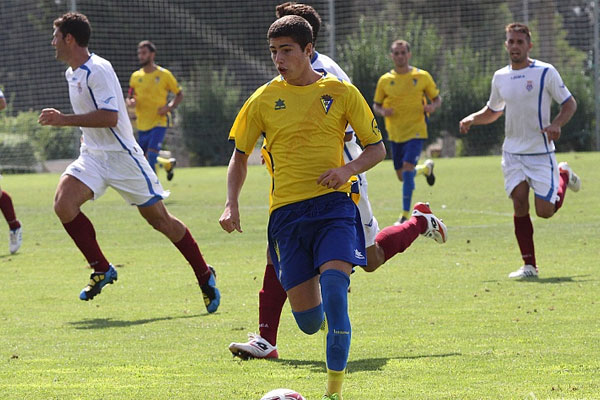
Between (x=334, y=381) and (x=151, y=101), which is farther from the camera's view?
(x=151, y=101)

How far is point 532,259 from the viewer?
9.66 meters

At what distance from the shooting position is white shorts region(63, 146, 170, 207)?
8.70 meters

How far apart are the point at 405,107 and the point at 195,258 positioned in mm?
7855

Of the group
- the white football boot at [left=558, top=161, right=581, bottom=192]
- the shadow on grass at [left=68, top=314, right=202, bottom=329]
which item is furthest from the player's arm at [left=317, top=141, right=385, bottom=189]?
the white football boot at [left=558, top=161, right=581, bottom=192]

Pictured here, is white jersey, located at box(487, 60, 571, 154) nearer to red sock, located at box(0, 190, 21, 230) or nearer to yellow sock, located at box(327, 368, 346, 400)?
red sock, located at box(0, 190, 21, 230)

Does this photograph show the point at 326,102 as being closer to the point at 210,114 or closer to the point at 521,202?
the point at 521,202

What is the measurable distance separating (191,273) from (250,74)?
26.0m

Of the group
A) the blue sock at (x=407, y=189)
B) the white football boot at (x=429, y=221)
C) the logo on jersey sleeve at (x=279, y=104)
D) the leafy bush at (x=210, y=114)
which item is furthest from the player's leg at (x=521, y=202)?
the leafy bush at (x=210, y=114)

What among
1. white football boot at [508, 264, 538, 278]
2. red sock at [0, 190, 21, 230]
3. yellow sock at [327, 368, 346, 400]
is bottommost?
red sock at [0, 190, 21, 230]

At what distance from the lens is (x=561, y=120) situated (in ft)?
32.1

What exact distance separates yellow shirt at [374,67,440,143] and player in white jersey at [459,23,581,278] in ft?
18.0

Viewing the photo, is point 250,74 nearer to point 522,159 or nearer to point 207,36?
point 207,36

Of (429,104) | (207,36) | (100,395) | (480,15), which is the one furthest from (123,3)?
(100,395)

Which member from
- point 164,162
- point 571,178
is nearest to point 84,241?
point 571,178
